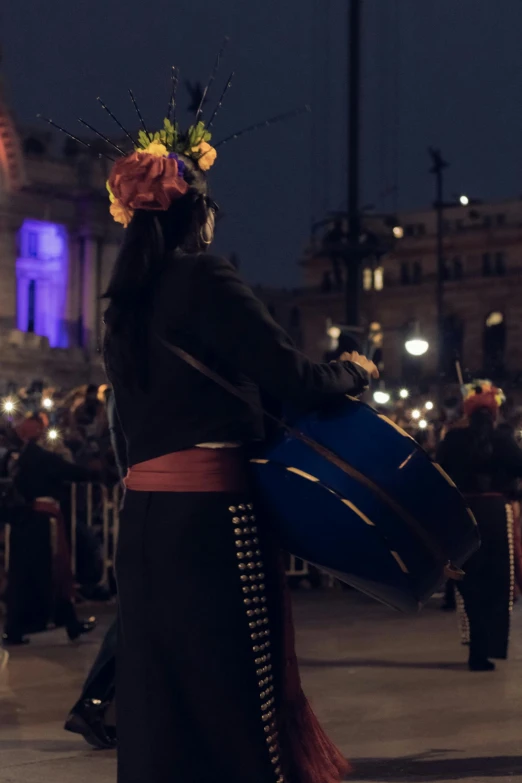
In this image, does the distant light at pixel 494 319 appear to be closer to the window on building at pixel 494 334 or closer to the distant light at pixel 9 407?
the window on building at pixel 494 334

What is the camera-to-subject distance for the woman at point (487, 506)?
908 centimetres

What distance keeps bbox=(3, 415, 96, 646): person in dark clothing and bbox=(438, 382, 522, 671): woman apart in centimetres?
265

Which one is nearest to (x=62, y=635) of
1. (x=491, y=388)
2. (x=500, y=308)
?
(x=491, y=388)

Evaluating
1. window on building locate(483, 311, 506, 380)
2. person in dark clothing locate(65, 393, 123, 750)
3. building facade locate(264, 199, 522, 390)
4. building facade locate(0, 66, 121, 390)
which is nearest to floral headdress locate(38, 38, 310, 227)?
person in dark clothing locate(65, 393, 123, 750)

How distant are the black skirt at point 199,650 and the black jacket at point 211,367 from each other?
17 centimetres

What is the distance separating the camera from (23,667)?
935 cm

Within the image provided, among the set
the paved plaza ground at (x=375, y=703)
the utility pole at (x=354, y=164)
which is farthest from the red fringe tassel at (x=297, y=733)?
the utility pole at (x=354, y=164)

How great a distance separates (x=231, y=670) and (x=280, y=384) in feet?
2.24

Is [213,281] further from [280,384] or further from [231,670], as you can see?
[231,670]

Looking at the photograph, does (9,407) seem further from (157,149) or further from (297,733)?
(297,733)

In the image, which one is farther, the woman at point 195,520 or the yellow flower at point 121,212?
the yellow flower at point 121,212

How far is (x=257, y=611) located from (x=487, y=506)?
5.83 meters

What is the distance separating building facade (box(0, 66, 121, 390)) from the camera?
68.2m

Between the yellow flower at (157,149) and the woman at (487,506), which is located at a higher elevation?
the yellow flower at (157,149)
